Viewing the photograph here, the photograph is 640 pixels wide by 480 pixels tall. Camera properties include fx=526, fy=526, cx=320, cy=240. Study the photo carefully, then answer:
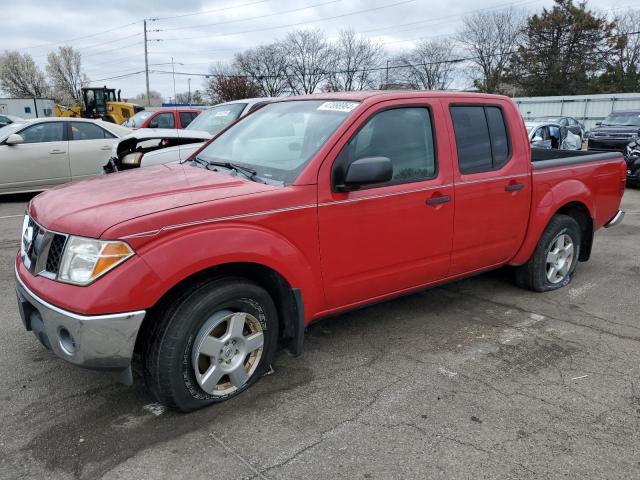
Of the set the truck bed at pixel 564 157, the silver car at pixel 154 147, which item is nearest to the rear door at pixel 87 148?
the silver car at pixel 154 147

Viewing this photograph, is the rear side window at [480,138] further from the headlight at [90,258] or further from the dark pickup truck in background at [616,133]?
the dark pickup truck in background at [616,133]

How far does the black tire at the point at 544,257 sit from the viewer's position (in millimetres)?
4848

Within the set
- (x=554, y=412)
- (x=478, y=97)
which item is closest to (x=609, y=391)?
(x=554, y=412)

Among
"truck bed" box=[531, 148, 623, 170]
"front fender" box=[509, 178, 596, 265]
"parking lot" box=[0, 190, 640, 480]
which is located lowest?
"parking lot" box=[0, 190, 640, 480]

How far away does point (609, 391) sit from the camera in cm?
327

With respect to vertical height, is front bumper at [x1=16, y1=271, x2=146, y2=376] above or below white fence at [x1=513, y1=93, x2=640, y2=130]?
below

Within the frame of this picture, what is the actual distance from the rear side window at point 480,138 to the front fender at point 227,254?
156 cm

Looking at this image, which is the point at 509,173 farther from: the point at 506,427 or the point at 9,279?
the point at 9,279

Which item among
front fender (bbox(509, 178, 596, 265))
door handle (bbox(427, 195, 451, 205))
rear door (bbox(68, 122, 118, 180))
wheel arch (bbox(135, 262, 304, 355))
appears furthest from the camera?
rear door (bbox(68, 122, 118, 180))

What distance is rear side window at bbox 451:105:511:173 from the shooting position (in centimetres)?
399

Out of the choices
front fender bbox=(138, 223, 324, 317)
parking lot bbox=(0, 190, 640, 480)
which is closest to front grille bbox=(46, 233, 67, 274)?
front fender bbox=(138, 223, 324, 317)

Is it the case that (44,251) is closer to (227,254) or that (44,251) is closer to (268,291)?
(227,254)

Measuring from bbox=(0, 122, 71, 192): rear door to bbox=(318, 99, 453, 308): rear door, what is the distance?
27.9ft

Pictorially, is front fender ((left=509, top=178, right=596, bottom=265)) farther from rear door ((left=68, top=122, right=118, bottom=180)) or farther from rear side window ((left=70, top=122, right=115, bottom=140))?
rear side window ((left=70, top=122, right=115, bottom=140))
